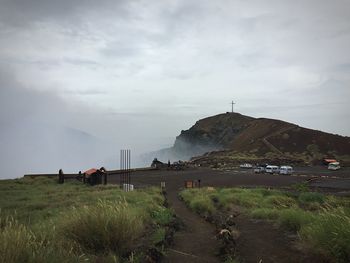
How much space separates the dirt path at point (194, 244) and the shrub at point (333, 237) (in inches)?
85.3

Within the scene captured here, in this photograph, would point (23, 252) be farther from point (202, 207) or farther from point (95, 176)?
point (95, 176)

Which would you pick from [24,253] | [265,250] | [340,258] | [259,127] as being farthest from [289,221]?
[259,127]

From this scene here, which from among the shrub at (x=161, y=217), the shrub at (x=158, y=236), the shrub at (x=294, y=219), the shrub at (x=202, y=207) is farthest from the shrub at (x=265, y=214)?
the shrub at (x=158, y=236)

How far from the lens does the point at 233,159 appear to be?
89562 mm

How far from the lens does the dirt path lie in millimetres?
8977

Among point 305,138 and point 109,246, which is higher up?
point 305,138

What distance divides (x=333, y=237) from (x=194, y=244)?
386 centimetres

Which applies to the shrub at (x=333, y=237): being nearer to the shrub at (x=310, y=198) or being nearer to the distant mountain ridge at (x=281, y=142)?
the shrub at (x=310, y=198)

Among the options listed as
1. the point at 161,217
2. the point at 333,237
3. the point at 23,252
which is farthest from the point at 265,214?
the point at 23,252

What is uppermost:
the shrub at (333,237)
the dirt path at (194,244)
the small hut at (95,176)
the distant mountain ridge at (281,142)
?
the distant mountain ridge at (281,142)

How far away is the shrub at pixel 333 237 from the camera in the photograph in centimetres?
749

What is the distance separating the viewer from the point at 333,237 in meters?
7.95

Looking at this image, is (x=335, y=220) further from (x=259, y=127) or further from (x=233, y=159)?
(x=259, y=127)

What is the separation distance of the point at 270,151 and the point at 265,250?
331 ft
